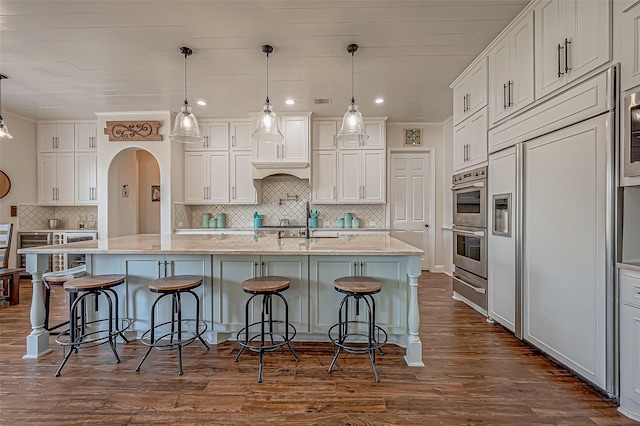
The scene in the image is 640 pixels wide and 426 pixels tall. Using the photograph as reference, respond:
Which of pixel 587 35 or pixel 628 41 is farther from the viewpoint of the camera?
pixel 587 35

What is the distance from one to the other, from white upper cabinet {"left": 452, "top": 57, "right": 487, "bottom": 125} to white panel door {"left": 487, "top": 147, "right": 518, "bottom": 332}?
0.70 m

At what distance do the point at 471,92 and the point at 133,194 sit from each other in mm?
5895

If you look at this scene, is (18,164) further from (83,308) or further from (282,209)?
(282,209)

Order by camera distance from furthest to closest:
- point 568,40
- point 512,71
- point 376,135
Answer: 1. point 376,135
2. point 512,71
3. point 568,40

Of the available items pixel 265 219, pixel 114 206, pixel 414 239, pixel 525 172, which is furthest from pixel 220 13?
pixel 414 239

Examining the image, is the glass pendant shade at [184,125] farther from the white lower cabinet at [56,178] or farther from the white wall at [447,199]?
the white wall at [447,199]

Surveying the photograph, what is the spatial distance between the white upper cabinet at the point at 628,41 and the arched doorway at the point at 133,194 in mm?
5740

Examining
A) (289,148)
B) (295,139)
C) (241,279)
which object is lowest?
(241,279)

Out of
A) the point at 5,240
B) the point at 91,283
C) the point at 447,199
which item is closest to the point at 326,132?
the point at 447,199

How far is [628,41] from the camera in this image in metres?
1.63

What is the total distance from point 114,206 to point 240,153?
230 cm

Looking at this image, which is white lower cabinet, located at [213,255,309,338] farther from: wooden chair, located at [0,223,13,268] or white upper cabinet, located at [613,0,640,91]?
wooden chair, located at [0,223,13,268]

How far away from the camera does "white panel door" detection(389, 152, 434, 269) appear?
17.8ft

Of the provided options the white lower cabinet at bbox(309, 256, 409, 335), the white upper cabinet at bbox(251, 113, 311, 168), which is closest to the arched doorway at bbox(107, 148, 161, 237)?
the white upper cabinet at bbox(251, 113, 311, 168)
